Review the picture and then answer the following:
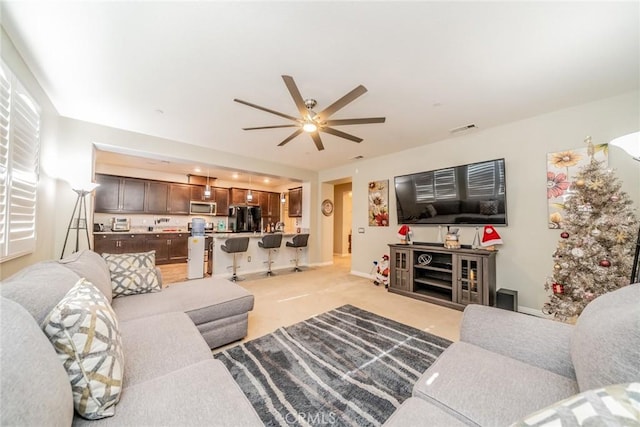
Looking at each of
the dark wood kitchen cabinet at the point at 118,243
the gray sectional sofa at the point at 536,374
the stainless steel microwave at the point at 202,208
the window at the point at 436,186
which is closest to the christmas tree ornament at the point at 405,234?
the window at the point at 436,186

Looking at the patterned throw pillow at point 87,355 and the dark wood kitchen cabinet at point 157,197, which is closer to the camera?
the patterned throw pillow at point 87,355

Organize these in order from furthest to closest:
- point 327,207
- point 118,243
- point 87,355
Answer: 1. point 327,207
2. point 118,243
3. point 87,355

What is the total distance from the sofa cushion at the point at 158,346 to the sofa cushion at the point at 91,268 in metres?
0.38

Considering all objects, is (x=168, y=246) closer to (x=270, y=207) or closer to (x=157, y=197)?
(x=157, y=197)

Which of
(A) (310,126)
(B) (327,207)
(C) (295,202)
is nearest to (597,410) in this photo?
(A) (310,126)

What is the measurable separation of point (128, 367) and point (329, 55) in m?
2.43

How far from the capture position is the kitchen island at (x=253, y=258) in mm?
4582

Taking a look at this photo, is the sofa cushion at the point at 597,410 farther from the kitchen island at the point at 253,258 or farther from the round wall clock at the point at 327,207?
the round wall clock at the point at 327,207

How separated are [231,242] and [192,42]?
3.17 m

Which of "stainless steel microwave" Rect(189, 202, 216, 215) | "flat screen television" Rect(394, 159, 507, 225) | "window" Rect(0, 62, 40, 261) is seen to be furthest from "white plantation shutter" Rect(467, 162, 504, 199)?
"stainless steel microwave" Rect(189, 202, 216, 215)

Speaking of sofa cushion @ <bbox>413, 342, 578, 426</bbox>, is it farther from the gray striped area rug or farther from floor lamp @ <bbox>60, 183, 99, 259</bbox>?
floor lamp @ <bbox>60, 183, 99, 259</bbox>

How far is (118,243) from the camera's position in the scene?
5.38 metres

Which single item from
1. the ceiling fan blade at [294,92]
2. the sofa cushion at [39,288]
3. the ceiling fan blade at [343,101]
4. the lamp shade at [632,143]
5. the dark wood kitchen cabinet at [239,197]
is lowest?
the sofa cushion at [39,288]

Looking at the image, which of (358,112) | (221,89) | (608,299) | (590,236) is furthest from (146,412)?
(590,236)
